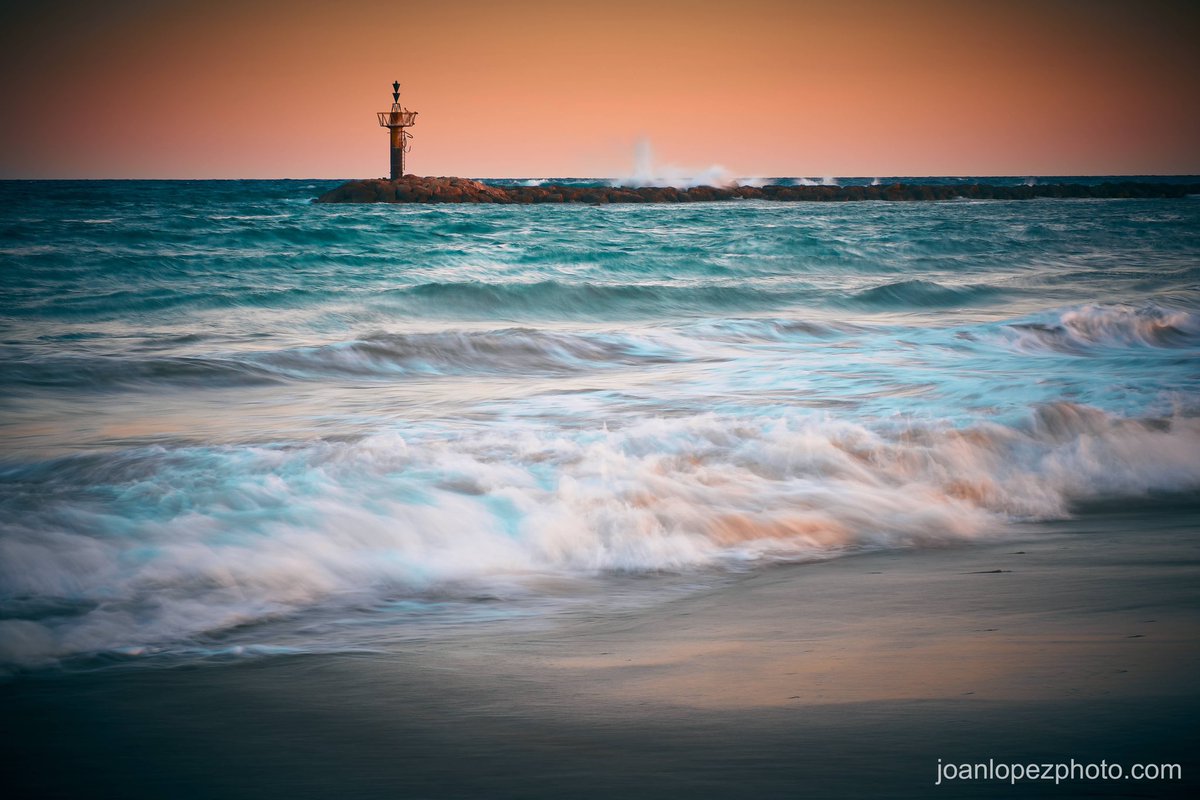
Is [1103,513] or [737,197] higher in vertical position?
[737,197]

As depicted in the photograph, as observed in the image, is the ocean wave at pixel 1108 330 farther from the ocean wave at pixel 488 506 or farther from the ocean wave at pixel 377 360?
the ocean wave at pixel 488 506

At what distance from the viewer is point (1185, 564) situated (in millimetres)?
3527

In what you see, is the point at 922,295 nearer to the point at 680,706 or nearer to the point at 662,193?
the point at 680,706

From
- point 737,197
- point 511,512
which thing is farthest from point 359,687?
point 737,197

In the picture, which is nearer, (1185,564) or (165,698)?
(165,698)

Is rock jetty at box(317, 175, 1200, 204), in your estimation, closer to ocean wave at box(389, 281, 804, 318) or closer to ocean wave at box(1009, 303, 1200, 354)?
ocean wave at box(389, 281, 804, 318)

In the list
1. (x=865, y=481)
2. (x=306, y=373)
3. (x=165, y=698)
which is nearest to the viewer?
(x=165, y=698)

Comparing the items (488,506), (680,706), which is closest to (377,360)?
(488,506)

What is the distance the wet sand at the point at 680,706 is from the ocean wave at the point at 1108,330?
735cm

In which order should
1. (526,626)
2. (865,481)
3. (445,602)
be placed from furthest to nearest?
(865,481) → (445,602) → (526,626)

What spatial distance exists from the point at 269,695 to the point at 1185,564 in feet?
10.5

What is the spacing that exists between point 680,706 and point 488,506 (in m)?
2.12

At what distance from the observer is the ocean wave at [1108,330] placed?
32.6ft

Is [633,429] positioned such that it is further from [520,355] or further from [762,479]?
[520,355]
